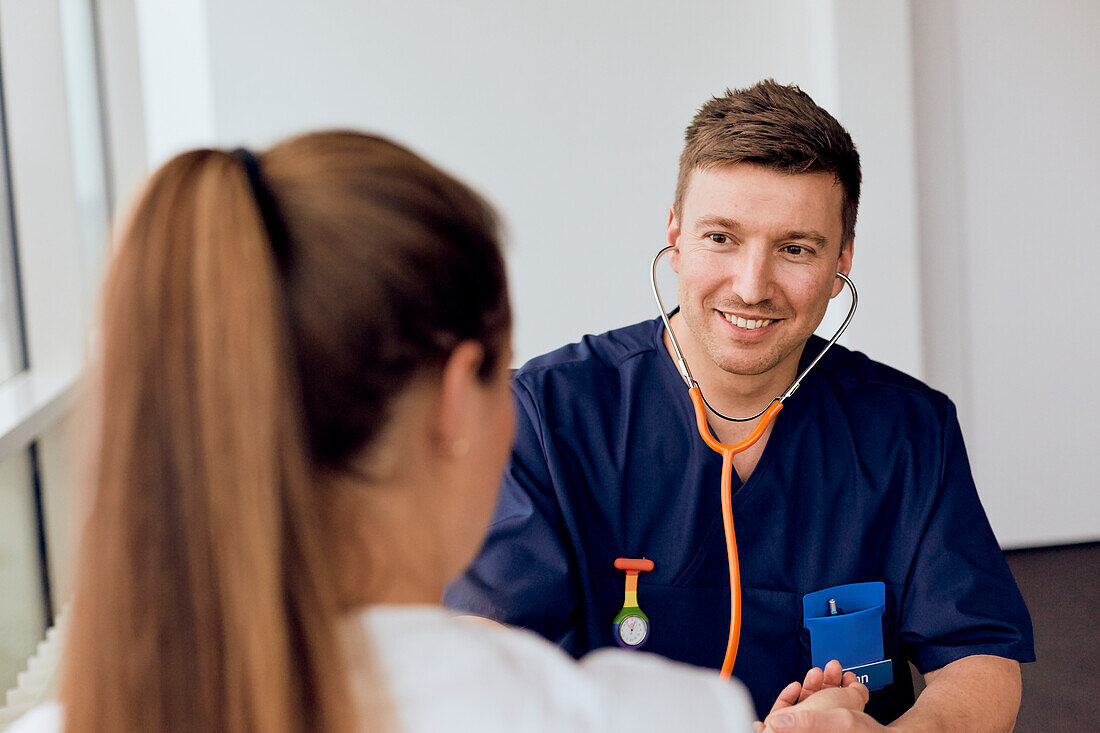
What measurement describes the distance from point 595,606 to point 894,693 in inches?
16.1

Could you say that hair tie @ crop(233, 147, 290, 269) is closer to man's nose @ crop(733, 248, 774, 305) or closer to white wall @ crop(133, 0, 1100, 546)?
man's nose @ crop(733, 248, 774, 305)

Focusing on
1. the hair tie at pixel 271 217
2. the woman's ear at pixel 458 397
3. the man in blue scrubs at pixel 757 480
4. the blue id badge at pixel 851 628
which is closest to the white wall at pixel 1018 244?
the man in blue scrubs at pixel 757 480

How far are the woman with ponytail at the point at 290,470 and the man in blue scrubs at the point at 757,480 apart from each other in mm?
676

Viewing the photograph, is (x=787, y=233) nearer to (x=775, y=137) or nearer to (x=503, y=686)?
(x=775, y=137)

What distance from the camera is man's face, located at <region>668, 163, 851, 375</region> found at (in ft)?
4.23

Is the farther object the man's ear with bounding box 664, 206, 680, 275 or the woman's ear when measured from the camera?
the man's ear with bounding box 664, 206, 680, 275

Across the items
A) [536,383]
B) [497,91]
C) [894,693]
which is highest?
[497,91]

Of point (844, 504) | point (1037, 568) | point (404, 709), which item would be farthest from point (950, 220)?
point (404, 709)

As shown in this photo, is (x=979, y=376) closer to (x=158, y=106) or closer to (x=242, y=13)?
(x=242, y=13)

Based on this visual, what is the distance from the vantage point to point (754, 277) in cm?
130

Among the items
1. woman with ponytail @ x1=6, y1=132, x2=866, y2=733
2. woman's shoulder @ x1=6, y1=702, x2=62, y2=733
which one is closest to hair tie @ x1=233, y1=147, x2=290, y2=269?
woman with ponytail @ x1=6, y1=132, x2=866, y2=733

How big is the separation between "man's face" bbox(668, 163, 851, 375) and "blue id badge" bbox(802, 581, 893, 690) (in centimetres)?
32

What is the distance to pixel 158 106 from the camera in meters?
3.00

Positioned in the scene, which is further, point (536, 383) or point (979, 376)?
point (979, 376)
